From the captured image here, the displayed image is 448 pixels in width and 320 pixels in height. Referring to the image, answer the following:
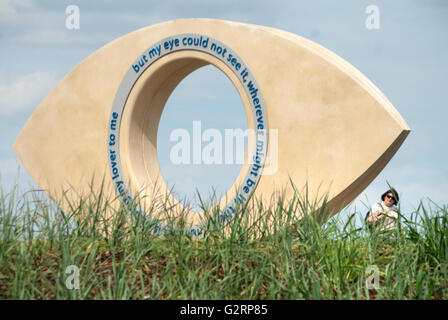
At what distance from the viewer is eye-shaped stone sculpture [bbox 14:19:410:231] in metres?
8.17

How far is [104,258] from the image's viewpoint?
5.37 m

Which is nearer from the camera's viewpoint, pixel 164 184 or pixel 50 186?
pixel 164 184

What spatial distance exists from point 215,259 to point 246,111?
4090 mm

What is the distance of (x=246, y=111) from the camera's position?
349 inches

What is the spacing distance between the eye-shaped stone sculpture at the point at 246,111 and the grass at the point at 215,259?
1.29m

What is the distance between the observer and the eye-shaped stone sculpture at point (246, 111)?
8.17 metres
